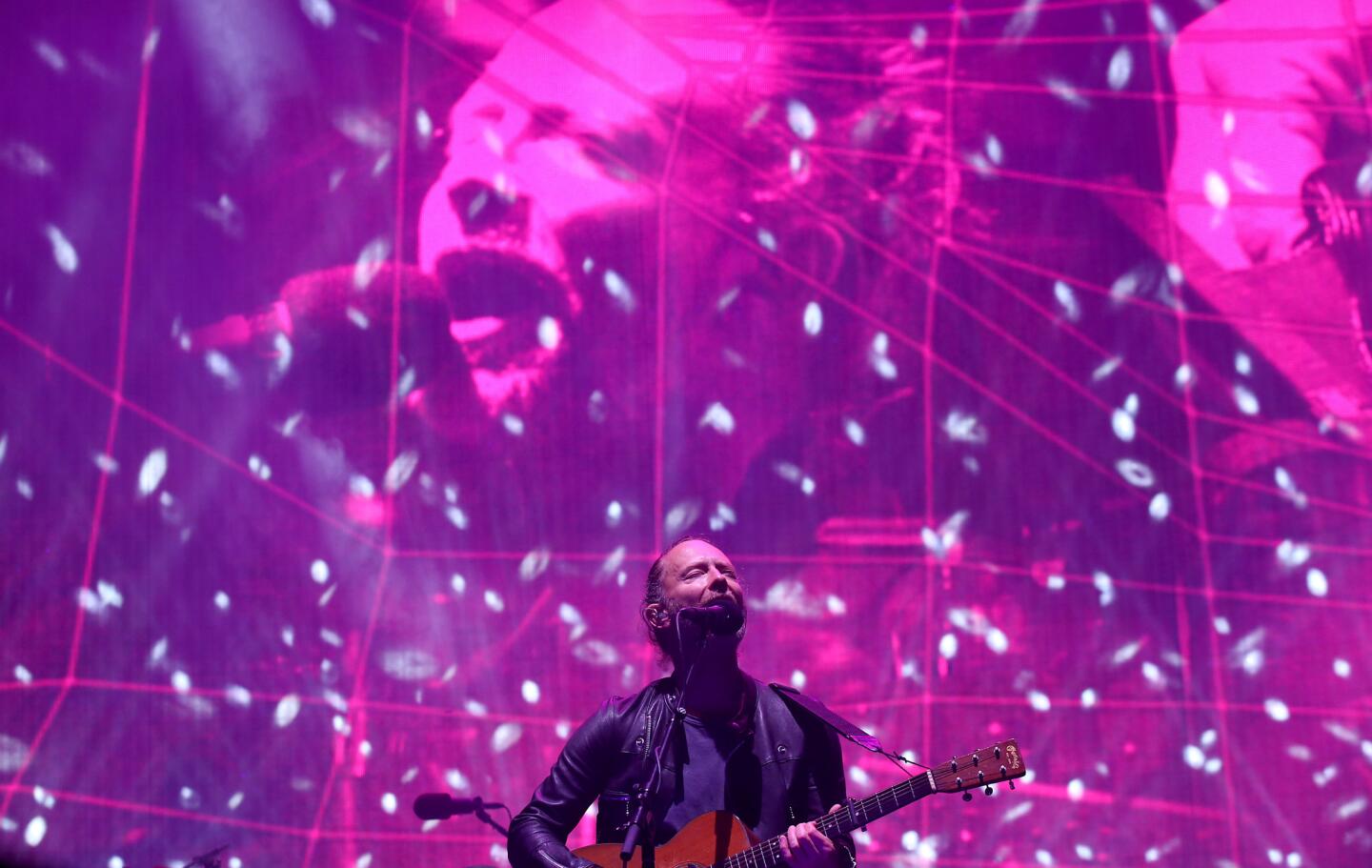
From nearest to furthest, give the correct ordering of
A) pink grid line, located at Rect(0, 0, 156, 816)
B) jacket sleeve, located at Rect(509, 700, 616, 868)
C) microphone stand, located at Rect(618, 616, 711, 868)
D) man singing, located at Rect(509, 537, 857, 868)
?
microphone stand, located at Rect(618, 616, 711, 868) → man singing, located at Rect(509, 537, 857, 868) → jacket sleeve, located at Rect(509, 700, 616, 868) → pink grid line, located at Rect(0, 0, 156, 816)

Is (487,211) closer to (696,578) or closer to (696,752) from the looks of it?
(696,578)

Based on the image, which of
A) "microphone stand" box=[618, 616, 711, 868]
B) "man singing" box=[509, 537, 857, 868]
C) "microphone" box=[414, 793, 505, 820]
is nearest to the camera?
"microphone stand" box=[618, 616, 711, 868]

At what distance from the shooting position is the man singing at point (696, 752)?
2379 millimetres

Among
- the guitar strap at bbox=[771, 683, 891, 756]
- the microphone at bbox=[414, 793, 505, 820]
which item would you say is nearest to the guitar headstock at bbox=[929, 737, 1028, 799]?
the guitar strap at bbox=[771, 683, 891, 756]

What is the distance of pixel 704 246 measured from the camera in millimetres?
4336

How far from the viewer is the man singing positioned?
238 cm

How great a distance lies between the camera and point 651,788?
2314 mm

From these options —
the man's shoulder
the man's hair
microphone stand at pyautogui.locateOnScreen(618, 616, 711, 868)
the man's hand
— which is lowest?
the man's hand

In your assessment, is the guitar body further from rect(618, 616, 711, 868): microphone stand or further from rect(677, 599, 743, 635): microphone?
rect(677, 599, 743, 635): microphone

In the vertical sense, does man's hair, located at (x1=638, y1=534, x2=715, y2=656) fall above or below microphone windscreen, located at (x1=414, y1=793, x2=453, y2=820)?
above

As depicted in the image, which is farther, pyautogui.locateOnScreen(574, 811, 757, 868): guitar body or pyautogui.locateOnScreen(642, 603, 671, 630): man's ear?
pyautogui.locateOnScreen(642, 603, 671, 630): man's ear

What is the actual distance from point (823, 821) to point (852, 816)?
0.06 m

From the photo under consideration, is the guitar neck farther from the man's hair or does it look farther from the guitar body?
the man's hair

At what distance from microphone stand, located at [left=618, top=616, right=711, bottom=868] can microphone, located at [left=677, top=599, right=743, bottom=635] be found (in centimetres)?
2
